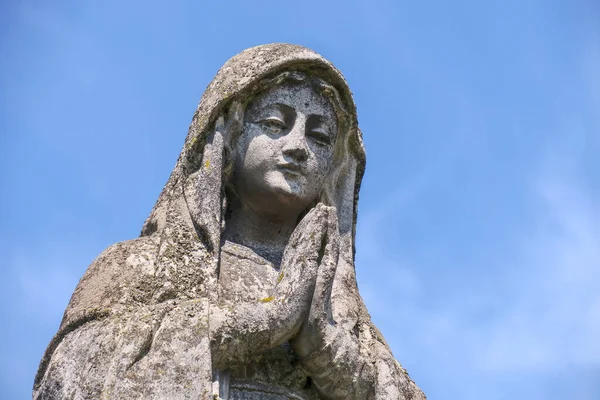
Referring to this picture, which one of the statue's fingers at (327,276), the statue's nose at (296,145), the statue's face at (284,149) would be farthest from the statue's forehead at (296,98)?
the statue's fingers at (327,276)

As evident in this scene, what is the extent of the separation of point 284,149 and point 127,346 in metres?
2.52

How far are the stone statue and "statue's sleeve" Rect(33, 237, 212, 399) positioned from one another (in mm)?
10

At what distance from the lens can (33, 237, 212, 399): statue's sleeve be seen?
10594 mm

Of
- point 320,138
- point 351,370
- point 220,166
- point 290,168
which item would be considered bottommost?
point 351,370

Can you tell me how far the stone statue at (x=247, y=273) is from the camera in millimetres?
10820

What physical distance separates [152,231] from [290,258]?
1.45 meters

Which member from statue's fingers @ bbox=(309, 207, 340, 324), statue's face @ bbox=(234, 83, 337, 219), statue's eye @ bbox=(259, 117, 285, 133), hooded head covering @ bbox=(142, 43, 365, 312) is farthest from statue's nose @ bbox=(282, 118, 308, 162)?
statue's fingers @ bbox=(309, 207, 340, 324)

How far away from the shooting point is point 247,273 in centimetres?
1209

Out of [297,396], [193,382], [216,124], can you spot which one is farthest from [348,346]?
[216,124]

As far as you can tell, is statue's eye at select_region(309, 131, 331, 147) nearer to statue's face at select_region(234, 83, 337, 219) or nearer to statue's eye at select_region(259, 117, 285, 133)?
statue's face at select_region(234, 83, 337, 219)

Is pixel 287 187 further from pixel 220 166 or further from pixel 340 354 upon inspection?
pixel 340 354

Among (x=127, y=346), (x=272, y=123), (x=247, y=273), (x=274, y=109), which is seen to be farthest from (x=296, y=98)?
(x=127, y=346)

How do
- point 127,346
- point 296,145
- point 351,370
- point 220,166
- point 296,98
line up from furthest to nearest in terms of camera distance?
point 296,98, point 296,145, point 220,166, point 351,370, point 127,346

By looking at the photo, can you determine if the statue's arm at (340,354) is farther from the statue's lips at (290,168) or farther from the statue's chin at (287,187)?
the statue's lips at (290,168)
